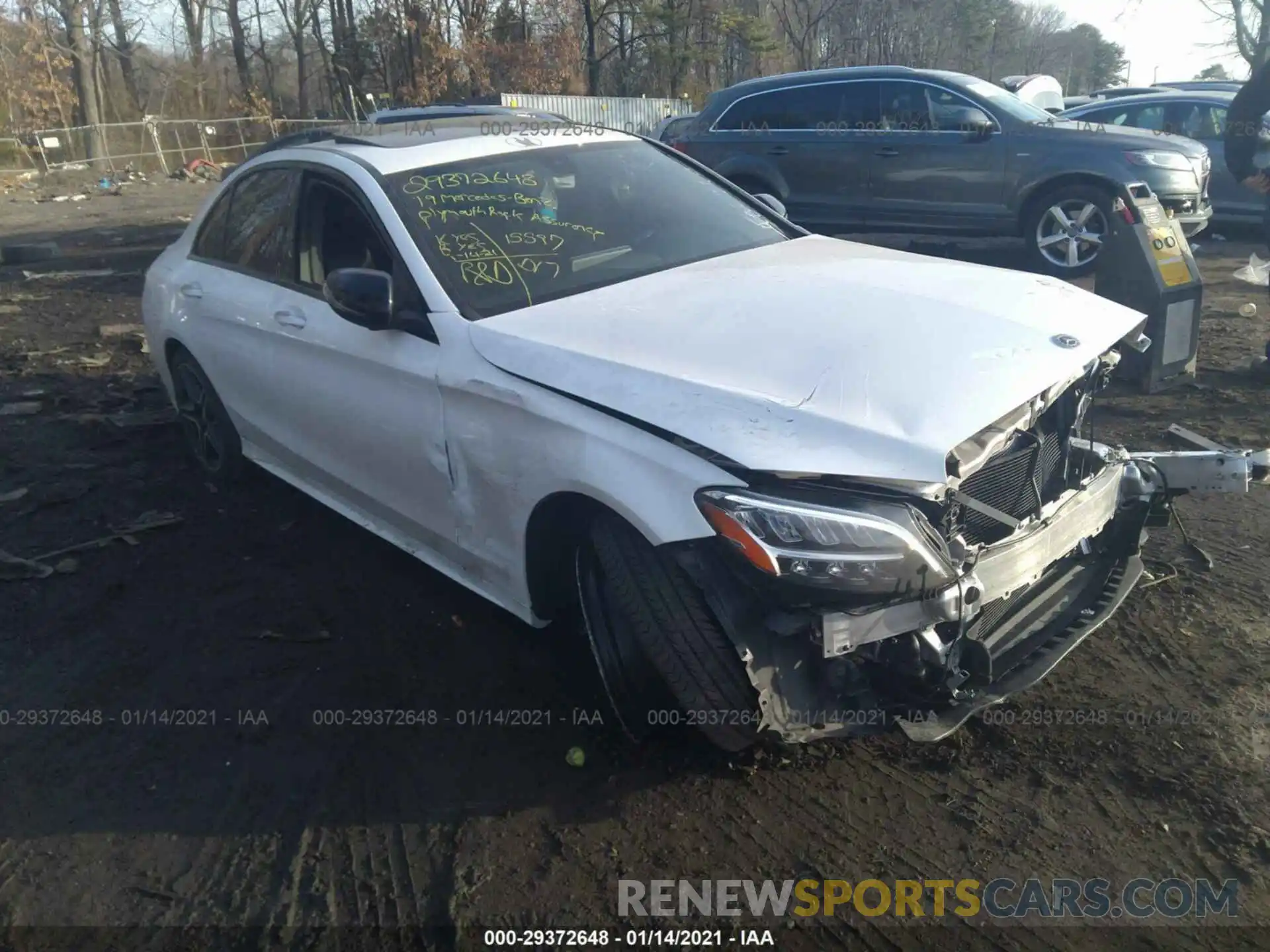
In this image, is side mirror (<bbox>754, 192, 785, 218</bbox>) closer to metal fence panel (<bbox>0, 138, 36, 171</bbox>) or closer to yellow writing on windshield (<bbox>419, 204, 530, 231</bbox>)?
yellow writing on windshield (<bbox>419, 204, 530, 231</bbox>)

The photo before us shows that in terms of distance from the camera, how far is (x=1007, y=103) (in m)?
10.3

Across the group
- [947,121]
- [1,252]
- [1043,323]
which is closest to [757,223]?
[1043,323]

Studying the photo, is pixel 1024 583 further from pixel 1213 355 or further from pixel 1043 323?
pixel 1213 355

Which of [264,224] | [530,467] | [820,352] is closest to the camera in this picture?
[820,352]

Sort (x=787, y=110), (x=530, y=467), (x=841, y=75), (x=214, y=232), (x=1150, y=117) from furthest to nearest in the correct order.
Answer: (x=1150, y=117) < (x=787, y=110) < (x=841, y=75) < (x=214, y=232) < (x=530, y=467)

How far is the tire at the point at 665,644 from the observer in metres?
2.78

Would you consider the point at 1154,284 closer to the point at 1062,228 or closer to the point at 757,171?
the point at 1062,228

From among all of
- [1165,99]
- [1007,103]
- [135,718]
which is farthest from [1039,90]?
[135,718]

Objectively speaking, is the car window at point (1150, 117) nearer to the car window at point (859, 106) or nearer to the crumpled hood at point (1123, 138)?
the crumpled hood at point (1123, 138)

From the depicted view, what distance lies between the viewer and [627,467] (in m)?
2.83

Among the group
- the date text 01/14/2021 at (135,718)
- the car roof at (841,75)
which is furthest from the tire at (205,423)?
the car roof at (841,75)

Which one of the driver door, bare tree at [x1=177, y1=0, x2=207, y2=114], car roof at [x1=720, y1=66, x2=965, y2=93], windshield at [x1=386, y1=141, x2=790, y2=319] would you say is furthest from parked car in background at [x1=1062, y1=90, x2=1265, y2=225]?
bare tree at [x1=177, y1=0, x2=207, y2=114]

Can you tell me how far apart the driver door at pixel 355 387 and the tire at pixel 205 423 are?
73 centimetres

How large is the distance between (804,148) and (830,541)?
9262 millimetres
